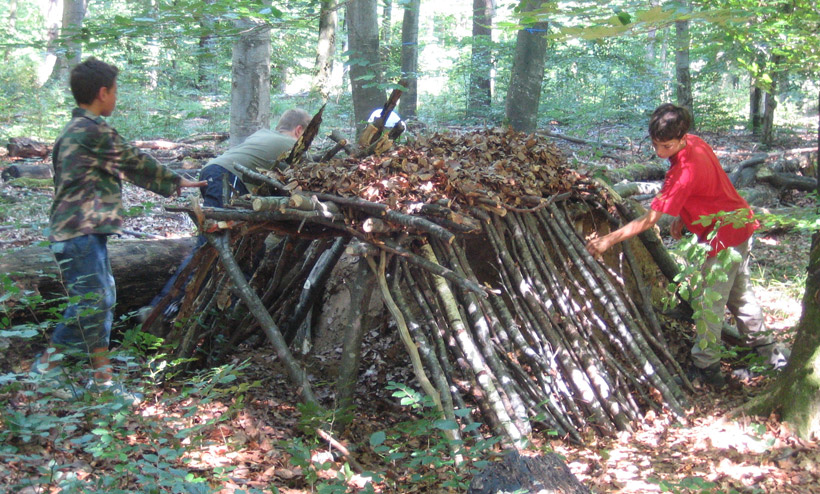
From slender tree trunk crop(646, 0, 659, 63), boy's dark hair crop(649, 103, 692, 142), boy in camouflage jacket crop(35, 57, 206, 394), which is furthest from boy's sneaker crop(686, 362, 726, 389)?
boy in camouflage jacket crop(35, 57, 206, 394)

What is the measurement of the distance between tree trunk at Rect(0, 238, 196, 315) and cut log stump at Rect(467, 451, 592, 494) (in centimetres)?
371

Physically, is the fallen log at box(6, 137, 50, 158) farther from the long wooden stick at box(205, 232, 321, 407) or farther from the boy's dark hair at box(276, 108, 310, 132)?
the long wooden stick at box(205, 232, 321, 407)

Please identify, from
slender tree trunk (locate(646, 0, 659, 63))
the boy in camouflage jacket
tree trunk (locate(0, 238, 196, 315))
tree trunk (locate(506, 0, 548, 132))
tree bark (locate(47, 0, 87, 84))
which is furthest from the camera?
tree trunk (locate(506, 0, 548, 132))

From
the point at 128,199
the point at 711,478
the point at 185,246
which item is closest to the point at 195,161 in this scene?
the point at 128,199

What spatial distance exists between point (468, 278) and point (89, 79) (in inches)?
108

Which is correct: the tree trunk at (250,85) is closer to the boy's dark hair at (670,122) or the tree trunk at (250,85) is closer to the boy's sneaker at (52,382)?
the boy's sneaker at (52,382)

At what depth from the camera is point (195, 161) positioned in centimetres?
1005

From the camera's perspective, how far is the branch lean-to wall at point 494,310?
3770 millimetres

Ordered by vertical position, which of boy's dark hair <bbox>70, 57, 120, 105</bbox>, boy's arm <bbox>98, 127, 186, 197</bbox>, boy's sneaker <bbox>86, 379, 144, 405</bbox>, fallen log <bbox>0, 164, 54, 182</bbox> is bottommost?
boy's sneaker <bbox>86, 379, 144, 405</bbox>

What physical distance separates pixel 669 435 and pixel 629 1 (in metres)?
2.84

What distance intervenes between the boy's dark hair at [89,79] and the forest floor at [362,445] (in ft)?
6.01

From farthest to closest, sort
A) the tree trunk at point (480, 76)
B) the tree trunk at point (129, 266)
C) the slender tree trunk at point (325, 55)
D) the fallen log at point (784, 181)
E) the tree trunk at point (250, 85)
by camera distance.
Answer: the slender tree trunk at point (325, 55) < the tree trunk at point (480, 76) < the fallen log at point (784, 181) < the tree trunk at point (250, 85) < the tree trunk at point (129, 266)

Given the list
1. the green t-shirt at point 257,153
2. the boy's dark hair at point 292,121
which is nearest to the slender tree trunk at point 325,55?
the boy's dark hair at point 292,121

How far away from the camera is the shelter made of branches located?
3.76 meters
